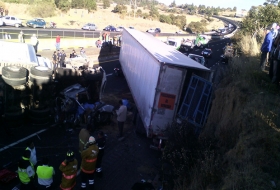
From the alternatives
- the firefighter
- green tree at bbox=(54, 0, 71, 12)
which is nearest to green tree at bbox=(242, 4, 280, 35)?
the firefighter

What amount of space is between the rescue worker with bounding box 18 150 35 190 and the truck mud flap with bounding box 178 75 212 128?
16.2ft

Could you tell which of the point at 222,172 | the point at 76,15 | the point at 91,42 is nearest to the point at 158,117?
the point at 222,172

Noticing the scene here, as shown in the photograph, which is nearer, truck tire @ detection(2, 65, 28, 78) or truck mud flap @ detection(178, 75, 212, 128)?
truck mud flap @ detection(178, 75, 212, 128)

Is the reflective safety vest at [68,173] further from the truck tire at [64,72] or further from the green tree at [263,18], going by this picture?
the green tree at [263,18]

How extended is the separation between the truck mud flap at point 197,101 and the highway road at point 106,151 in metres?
1.89

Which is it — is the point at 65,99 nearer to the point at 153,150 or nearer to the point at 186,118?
the point at 153,150

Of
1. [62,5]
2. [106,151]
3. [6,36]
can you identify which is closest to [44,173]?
[106,151]

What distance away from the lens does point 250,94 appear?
325 inches

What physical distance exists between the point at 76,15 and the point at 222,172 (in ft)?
225

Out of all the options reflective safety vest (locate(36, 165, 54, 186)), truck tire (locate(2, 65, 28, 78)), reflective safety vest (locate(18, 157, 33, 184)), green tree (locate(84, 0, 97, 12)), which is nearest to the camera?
reflective safety vest (locate(36, 165, 54, 186))

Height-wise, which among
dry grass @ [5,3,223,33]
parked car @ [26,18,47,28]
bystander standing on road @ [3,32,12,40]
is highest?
bystander standing on road @ [3,32,12,40]

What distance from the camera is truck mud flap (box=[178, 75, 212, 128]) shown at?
8.84 m

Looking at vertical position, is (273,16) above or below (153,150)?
above

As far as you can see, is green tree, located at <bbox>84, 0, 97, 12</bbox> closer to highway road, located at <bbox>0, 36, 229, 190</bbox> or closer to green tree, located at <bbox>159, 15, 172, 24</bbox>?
green tree, located at <bbox>159, 15, 172, 24</bbox>
